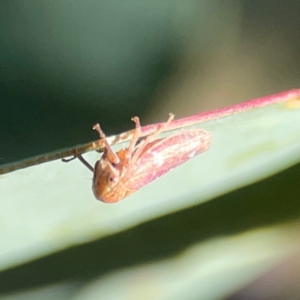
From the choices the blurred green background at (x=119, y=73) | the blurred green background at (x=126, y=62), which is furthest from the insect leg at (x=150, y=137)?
the blurred green background at (x=126, y=62)

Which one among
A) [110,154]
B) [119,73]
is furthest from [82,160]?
[119,73]

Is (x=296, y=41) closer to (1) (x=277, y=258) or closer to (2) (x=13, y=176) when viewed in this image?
(1) (x=277, y=258)

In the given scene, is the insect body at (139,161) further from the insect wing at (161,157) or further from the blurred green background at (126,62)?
the blurred green background at (126,62)

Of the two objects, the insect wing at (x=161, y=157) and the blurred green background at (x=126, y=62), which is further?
the blurred green background at (x=126, y=62)

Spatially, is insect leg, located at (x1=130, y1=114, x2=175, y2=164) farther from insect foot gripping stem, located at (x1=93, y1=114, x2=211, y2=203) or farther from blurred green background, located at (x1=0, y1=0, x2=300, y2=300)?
blurred green background, located at (x1=0, y1=0, x2=300, y2=300)

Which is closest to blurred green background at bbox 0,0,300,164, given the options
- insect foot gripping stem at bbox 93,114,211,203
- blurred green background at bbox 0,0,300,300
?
blurred green background at bbox 0,0,300,300

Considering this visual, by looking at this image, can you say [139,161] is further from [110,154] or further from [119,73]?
[119,73]

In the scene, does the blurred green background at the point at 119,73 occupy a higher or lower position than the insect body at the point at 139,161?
higher
